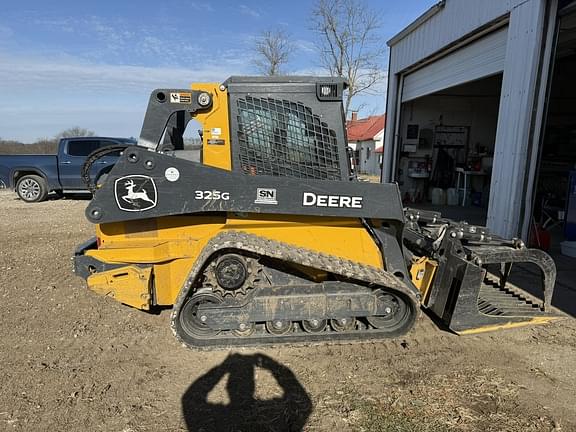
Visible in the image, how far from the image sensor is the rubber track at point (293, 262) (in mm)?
3161

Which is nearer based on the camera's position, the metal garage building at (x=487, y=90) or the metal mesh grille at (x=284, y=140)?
the metal mesh grille at (x=284, y=140)

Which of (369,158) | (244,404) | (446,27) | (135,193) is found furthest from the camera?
(369,158)

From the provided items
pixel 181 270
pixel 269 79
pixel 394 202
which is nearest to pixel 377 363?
pixel 394 202

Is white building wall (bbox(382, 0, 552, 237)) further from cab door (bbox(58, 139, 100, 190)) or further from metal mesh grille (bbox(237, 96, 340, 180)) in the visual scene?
cab door (bbox(58, 139, 100, 190))

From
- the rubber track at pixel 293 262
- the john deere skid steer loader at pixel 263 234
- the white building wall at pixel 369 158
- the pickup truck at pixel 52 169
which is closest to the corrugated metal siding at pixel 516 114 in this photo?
the john deere skid steer loader at pixel 263 234

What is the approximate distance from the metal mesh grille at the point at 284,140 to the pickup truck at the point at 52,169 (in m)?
9.54

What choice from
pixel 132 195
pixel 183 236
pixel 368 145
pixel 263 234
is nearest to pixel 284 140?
pixel 263 234

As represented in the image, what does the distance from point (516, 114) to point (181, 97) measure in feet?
18.1

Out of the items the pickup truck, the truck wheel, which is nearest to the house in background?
the pickup truck

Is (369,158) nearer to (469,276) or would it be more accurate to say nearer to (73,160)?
(73,160)

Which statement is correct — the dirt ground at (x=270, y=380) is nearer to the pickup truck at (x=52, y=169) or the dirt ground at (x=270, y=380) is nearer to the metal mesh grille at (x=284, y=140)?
the metal mesh grille at (x=284, y=140)

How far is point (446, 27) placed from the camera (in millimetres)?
8883

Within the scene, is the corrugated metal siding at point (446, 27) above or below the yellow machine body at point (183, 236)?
above

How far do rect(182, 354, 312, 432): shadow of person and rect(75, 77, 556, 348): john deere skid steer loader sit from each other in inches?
12.5
